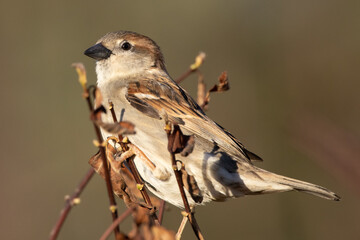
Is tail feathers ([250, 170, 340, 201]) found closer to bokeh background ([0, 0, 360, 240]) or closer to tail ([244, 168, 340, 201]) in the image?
tail ([244, 168, 340, 201])

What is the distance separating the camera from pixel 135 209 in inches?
62.4

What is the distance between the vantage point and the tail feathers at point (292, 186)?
8.47 ft

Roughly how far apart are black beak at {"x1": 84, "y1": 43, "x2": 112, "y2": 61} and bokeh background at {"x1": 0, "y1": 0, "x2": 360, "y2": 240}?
5.50 feet

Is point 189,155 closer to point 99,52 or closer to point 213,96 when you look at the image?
point 99,52

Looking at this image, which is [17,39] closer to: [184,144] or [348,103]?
[348,103]

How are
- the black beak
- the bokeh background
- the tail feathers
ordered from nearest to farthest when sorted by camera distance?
the tail feathers → the black beak → the bokeh background

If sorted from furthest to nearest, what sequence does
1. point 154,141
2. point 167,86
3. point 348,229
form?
point 348,229
point 167,86
point 154,141

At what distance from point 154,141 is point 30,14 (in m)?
2.91

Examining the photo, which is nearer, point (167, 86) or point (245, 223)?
point (167, 86)

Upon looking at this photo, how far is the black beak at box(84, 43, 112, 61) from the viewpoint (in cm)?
333

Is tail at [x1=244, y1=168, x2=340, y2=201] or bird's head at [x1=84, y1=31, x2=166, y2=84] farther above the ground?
bird's head at [x1=84, y1=31, x2=166, y2=84]

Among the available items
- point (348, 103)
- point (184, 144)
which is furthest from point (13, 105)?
point (184, 144)

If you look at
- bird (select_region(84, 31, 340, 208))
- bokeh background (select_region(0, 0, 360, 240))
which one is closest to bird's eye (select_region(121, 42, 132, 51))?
bird (select_region(84, 31, 340, 208))

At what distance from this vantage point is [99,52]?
11.1 ft
